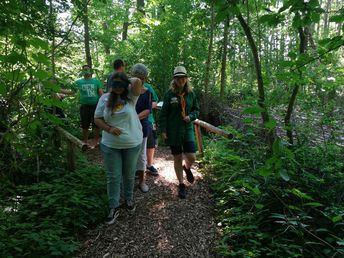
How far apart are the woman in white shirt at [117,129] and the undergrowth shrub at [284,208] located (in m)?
1.49

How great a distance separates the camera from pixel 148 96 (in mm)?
4879

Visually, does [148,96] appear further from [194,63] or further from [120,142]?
[194,63]

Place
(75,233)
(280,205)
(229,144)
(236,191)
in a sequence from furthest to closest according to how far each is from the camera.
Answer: (229,144), (236,191), (280,205), (75,233)

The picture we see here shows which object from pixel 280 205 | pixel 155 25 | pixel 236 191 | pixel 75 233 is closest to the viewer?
pixel 75 233

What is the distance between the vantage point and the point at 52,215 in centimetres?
415

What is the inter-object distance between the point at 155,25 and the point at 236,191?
7.42 m

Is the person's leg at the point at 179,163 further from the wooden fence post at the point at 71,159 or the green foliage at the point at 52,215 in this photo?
the wooden fence post at the point at 71,159

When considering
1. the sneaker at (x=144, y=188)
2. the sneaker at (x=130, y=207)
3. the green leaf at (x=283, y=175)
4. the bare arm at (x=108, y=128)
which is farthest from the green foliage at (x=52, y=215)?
the green leaf at (x=283, y=175)

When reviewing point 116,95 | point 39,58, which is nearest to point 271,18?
point 39,58

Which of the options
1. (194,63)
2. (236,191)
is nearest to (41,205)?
(236,191)

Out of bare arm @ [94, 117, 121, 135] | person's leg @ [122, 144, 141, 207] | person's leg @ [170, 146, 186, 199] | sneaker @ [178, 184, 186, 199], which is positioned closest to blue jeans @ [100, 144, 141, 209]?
person's leg @ [122, 144, 141, 207]

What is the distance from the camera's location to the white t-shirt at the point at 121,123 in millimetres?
3924

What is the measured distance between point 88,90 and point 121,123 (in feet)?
10.3

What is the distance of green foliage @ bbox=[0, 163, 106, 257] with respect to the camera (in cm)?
338
